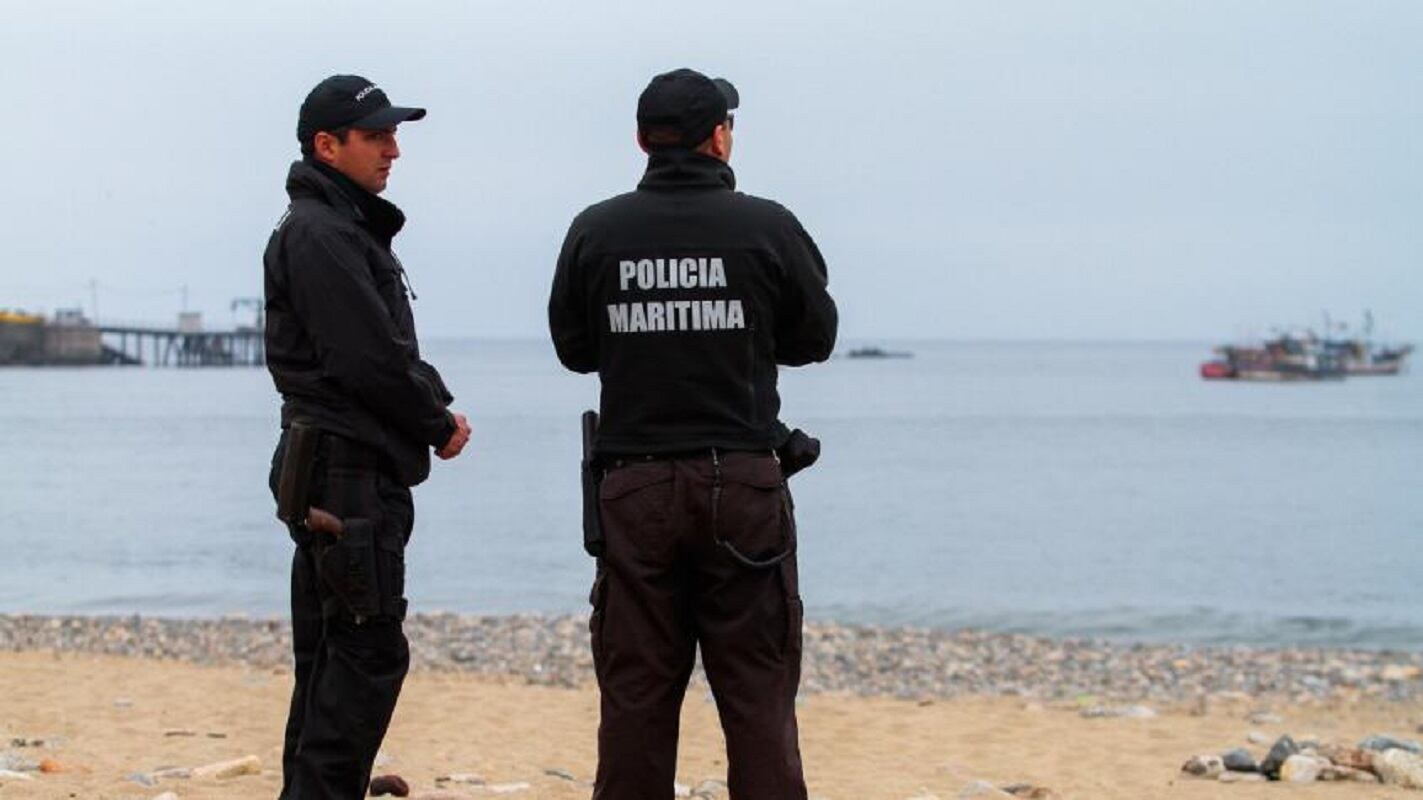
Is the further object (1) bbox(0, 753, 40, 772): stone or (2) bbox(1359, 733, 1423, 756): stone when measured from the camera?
(2) bbox(1359, 733, 1423, 756): stone

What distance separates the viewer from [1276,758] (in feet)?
30.9

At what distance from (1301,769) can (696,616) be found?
4649 millimetres

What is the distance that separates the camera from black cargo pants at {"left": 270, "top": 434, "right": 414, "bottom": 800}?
562 centimetres

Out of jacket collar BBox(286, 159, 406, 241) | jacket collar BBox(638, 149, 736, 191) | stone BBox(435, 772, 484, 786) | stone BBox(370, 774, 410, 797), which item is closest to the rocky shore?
stone BBox(435, 772, 484, 786)

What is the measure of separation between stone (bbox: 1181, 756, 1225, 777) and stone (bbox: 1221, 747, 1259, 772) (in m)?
0.03

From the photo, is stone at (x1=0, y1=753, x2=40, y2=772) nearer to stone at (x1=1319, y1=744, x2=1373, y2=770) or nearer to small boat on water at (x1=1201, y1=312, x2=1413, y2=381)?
stone at (x1=1319, y1=744, x2=1373, y2=770)

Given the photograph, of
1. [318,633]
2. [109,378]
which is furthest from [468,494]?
[109,378]

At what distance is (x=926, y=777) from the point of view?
10.1m

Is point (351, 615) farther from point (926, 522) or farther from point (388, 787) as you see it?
point (926, 522)

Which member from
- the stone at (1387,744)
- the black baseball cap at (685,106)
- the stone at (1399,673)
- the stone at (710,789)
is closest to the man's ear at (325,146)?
the black baseball cap at (685,106)

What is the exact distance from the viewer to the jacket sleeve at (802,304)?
5.48 metres

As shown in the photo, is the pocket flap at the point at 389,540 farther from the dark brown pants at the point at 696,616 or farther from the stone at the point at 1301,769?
the stone at the point at 1301,769

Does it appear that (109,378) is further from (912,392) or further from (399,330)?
(399,330)

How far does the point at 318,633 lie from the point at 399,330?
93 centimetres
